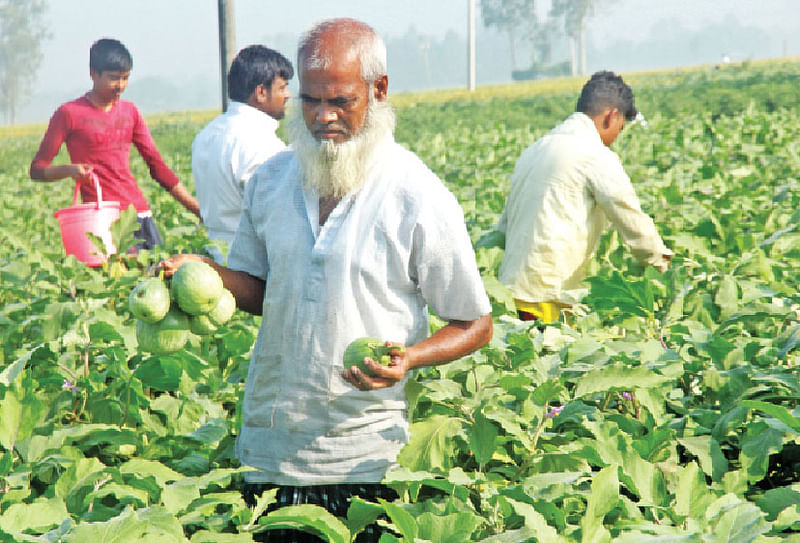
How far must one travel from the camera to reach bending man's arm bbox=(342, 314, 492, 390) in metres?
2.12

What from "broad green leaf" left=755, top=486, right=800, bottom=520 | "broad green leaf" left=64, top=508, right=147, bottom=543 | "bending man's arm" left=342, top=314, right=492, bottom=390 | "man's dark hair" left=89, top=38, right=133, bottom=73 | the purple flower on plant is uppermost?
"man's dark hair" left=89, top=38, right=133, bottom=73

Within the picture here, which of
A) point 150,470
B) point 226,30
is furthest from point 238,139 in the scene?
point 226,30

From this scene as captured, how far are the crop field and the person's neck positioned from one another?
4.40 ft

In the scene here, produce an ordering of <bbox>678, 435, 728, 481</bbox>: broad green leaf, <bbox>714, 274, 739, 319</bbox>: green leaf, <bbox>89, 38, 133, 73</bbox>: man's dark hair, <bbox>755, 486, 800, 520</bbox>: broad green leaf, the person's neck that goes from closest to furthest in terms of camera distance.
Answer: <bbox>755, 486, 800, 520</bbox>: broad green leaf, <bbox>678, 435, 728, 481</bbox>: broad green leaf, <bbox>714, 274, 739, 319</bbox>: green leaf, <bbox>89, 38, 133, 73</bbox>: man's dark hair, the person's neck

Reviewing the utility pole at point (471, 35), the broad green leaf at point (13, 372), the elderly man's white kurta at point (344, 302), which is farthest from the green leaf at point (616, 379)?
the utility pole at point (471, 35)

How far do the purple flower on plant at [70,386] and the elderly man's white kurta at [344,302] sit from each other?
97 cm

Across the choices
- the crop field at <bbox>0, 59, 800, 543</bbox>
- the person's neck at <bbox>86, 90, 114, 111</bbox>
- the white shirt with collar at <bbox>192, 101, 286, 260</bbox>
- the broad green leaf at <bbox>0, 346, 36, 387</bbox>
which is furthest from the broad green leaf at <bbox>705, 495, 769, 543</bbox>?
the person's neck at <bbox>86, 90, 114, 111</bbox>

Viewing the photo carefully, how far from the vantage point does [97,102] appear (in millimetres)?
5699

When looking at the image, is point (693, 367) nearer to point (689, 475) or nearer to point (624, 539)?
point (689, 475)

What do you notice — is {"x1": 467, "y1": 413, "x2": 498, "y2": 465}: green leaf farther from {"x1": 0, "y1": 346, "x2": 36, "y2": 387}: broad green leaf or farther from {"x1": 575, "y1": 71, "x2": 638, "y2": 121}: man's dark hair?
{"x1": 575, "y1": 71, "x2": 638, "y2": 121}: man's dark hair

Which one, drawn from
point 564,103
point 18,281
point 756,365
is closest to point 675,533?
point 756,365

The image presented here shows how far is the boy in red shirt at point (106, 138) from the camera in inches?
219

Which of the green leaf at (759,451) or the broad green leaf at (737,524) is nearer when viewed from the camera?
the broad green leaf at (737,524)

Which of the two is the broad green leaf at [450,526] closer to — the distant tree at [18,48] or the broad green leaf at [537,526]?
the broad green leaf at [537,526]
